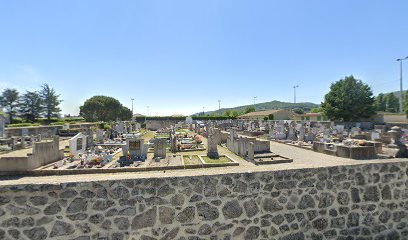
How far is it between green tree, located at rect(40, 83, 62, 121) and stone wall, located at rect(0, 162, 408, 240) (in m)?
62.3

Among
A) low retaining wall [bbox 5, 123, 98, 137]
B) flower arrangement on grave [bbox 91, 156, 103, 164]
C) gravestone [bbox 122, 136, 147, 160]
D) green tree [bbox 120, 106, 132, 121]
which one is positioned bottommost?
flower arrangement on grave [bbox 91, 156, 103, 164]

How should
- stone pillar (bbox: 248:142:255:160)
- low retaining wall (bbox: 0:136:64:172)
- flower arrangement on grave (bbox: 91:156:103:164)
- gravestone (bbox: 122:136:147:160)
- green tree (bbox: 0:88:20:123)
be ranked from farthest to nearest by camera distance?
green tree (bbox: 0:88:20:123) < gravestone (bbox: 122:136:147:160) < stone pillar (bbox: 248:142:255:160) < flower arrangement on grave (bbox: 91:156:103:164) < low retaining wall (bbox: 0:136:64:172)

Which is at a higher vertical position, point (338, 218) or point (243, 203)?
point (243, 203)

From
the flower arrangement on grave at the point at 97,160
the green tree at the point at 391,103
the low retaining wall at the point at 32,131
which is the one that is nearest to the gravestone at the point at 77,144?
the flower arrangement on grave at the point at 97,160

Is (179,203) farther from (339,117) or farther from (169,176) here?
(339,117)

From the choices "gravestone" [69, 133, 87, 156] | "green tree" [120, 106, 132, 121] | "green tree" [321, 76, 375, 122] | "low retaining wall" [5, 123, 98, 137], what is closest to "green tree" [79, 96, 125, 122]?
"green tree" [120, 106, 132, 121]

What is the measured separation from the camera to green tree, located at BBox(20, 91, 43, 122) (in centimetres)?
5197

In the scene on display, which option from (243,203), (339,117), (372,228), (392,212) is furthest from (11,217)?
(339,117)

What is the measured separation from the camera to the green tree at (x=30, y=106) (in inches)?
2046

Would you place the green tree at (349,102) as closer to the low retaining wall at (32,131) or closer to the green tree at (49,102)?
the low retaining wall at (32,131)

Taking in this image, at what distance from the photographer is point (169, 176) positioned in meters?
3.61

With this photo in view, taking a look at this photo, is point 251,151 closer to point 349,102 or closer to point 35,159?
point 35,159

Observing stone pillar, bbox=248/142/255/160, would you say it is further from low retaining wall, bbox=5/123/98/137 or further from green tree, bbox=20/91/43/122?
green tree, bbox=20/91/43/122

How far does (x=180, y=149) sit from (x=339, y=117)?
33.1m
